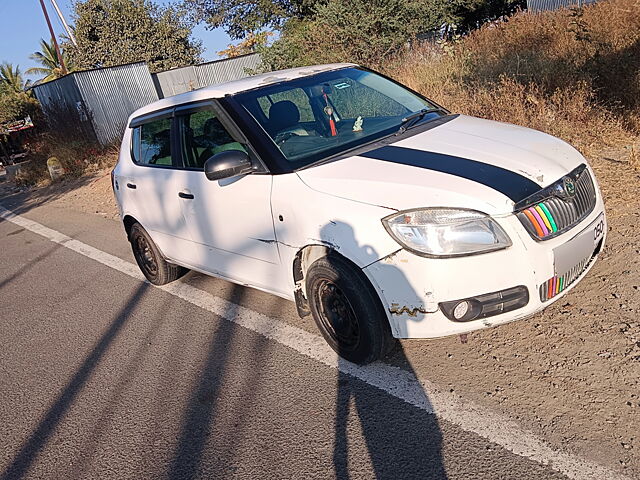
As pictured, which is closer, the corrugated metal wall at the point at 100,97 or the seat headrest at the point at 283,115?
the seat headrest at the point at 283,115

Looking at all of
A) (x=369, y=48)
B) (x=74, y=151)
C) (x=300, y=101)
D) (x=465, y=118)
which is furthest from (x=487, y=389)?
(x=74, y=151)

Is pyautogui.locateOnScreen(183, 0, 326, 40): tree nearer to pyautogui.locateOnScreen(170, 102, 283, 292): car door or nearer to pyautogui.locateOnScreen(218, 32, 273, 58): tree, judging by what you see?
pyautogui.locateOnScreen(218, 32, 273, 58): tree

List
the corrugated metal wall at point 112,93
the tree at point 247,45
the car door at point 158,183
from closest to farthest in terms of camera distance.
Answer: the car door at point 158,183
the corrugated metal wall at point 112,93
the tree at point 247,45

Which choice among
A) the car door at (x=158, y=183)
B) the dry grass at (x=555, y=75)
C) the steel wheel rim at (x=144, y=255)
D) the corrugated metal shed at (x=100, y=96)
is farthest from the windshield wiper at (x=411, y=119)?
the corrugated metal shed at (x=100, y=96)

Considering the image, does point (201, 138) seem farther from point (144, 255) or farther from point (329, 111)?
point (144, 255)

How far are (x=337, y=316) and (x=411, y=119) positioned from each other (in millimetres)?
1603

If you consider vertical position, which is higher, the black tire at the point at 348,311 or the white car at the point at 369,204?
the white car at the point at 369,204

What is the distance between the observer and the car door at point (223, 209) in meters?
3.48

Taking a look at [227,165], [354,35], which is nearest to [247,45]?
[354,35]

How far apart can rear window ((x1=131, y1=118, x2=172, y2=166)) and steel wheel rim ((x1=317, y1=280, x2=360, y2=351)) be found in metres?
1.90

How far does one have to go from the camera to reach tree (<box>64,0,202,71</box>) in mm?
32188

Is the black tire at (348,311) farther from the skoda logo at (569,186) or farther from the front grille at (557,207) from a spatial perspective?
the skoda logo at (569,186)

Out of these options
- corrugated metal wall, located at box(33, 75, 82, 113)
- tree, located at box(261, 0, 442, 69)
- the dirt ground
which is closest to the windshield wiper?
the dirt ground

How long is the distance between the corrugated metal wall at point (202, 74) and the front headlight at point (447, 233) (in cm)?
2311
